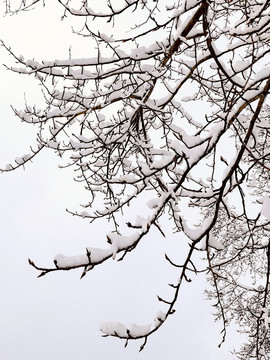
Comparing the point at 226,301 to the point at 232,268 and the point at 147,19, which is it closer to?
the point at 232,268

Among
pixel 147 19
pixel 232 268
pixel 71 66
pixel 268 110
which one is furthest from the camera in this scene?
pixel 232 268

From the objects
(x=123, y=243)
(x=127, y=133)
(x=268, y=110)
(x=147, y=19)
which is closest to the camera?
(x=123, y=243)

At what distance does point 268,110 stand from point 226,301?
4.52 metres

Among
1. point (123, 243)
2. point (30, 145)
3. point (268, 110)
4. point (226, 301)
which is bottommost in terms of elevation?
point (123, 243)

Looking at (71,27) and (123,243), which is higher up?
(71,27)

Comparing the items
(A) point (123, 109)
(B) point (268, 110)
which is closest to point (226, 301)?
(B) point (268, 110)

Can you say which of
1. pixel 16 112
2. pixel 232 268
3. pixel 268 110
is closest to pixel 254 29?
pixel 16 112

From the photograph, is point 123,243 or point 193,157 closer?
point 123,243

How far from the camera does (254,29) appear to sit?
6.81ft

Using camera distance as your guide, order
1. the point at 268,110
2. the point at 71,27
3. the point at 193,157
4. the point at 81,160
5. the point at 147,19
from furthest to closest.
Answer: the point at 268,110
the point at 81,160
the point at 71,27
the point at 147,19
the point at 193,157

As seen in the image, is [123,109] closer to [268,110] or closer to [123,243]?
[123,243]

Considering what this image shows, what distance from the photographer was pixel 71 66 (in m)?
2.73

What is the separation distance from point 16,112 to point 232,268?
697cm

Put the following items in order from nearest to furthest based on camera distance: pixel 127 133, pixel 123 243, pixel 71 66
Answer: pixel 123 243
pixel 71 66
pixel 127 133
